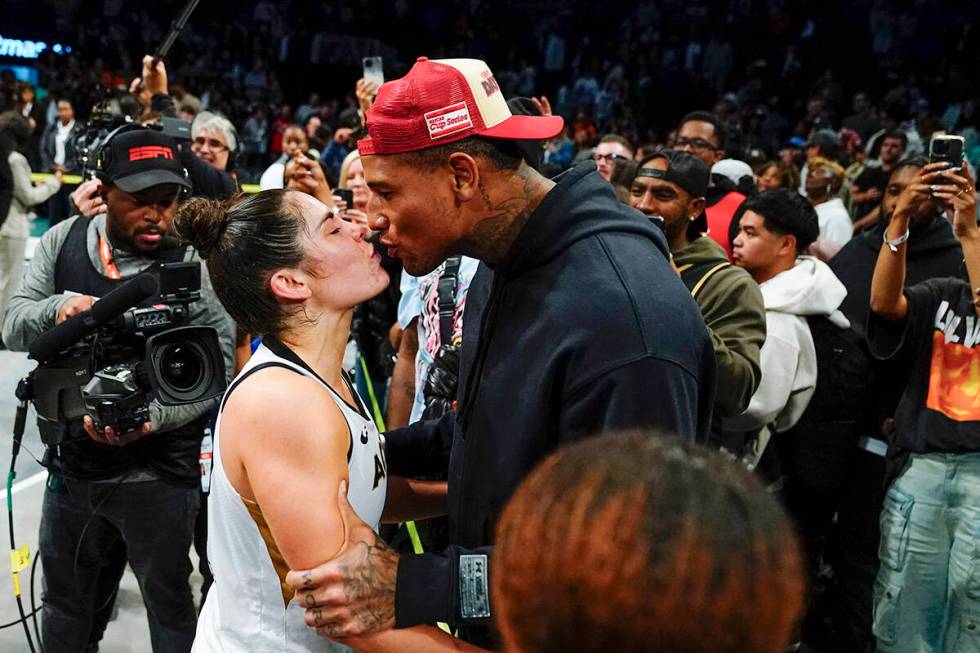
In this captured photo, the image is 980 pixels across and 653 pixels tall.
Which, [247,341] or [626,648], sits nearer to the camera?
[626,648]

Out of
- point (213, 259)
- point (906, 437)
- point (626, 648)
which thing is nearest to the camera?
point (626, 648)

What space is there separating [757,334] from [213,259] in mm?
1812

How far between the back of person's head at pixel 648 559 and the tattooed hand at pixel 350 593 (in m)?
0.59

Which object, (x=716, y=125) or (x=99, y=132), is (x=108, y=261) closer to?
(x=99, y=132)

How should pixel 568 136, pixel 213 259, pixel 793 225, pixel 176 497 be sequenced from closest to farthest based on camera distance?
pixel 213 259
pixel 176 497
pixel 793 225
pixel 568 136

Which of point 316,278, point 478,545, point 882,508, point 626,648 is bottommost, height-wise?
point 882,508

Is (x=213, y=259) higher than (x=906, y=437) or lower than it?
higher

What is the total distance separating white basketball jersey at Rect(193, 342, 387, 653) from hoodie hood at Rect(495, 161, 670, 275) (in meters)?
0.45

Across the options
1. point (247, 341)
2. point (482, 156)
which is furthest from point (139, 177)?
point (482, 156)

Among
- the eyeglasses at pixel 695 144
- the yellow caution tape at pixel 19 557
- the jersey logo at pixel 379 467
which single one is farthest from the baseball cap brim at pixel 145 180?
the eyeglasses at pixel 695 144

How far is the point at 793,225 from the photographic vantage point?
148 inches

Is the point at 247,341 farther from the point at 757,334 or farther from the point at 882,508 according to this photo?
the point at 882,508

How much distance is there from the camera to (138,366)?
102 inches

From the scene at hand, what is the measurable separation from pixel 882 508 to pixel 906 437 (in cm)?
33
